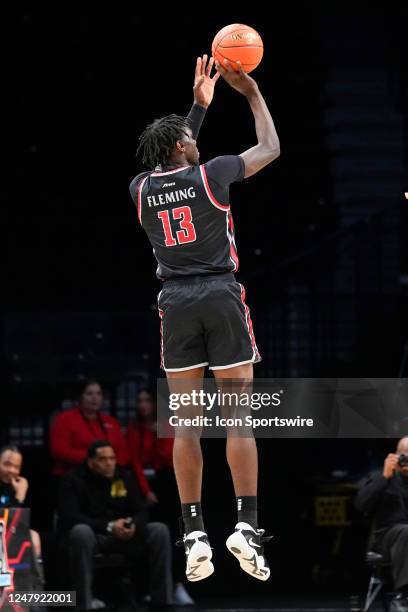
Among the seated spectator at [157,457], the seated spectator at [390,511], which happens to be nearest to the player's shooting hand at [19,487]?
the seated spectator at [157,457]

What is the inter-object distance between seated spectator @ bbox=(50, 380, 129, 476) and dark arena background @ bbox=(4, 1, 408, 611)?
3.71 ft

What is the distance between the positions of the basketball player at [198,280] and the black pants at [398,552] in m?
2.84

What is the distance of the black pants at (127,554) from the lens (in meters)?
10.6

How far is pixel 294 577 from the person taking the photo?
12.4 meters

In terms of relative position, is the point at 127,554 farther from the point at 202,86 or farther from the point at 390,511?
the point at 202,86

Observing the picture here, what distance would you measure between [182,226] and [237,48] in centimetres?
106

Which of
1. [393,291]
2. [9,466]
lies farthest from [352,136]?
[9,466]

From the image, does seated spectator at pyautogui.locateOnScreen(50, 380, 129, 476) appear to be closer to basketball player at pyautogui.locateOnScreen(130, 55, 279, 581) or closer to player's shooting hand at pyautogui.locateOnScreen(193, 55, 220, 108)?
basketball player at pyautogui.locateOnScreen(130, 55, 279, 581)

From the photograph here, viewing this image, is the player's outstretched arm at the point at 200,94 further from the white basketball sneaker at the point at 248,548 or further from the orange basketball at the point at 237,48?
the white basketball sneaker at the point at 248,548

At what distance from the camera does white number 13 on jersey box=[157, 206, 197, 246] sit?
24.3 feet

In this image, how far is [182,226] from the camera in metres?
7.42

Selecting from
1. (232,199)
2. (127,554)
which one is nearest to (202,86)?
(127,554)

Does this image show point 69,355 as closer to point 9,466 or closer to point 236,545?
point 9,466

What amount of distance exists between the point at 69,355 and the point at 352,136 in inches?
142
